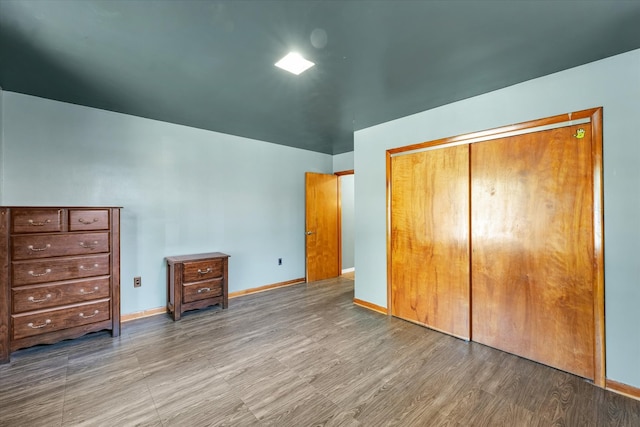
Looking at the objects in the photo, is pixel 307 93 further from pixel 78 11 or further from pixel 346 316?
pixel 346 316

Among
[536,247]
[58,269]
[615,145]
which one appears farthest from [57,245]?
[615,145]

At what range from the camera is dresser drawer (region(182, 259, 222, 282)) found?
10.7ft

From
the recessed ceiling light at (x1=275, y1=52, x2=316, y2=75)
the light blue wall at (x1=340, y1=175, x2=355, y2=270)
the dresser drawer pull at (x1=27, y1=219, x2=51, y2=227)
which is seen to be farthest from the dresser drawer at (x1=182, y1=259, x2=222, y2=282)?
the light blue wall at (x1=340, y1=175, x2=355, y2=270)

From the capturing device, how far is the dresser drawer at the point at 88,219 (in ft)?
8.64

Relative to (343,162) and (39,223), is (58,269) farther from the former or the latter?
(343,162)

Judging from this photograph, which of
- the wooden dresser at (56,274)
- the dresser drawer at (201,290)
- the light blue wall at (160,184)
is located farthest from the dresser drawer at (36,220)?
the dresser drawer at (201,290)

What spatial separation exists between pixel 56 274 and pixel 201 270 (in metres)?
1.29

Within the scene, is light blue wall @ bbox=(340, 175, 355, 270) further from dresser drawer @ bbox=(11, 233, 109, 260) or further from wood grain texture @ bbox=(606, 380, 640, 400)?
wood grain texture @ bbox=(606, 380, 640, 400)

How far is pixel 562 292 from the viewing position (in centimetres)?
219

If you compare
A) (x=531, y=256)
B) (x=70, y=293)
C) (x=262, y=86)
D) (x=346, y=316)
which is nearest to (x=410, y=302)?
(x=346, y=316)

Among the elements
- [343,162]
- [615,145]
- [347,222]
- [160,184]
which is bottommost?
[347,222]

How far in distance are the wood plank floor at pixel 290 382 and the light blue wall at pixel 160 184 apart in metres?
1.06

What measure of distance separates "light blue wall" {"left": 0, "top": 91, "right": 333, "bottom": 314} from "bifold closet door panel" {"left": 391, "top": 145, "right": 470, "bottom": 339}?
6.70 feet

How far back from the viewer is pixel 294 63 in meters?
2.08
